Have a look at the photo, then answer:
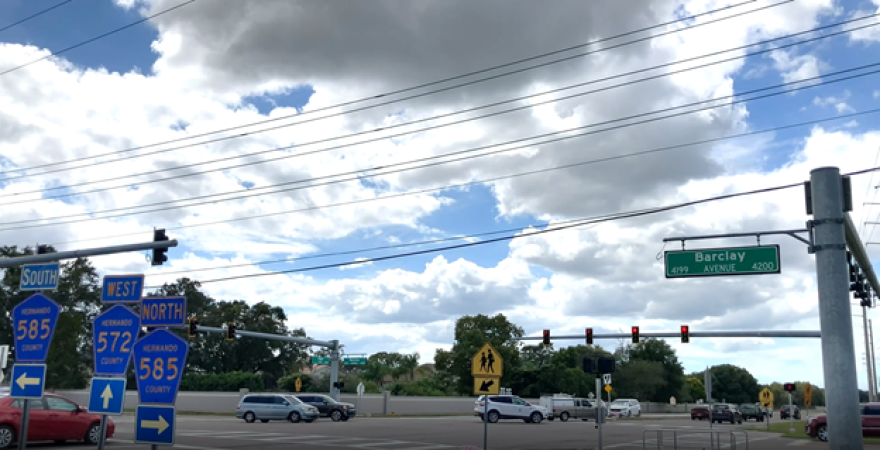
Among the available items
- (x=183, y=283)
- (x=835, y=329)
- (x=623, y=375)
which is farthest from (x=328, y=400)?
(x=623, y=375)

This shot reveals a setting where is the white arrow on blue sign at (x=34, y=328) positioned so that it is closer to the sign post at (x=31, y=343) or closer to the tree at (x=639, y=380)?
the sign post at (x=31, y=343)

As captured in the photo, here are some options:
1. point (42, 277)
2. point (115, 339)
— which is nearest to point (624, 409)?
point (42, 277)

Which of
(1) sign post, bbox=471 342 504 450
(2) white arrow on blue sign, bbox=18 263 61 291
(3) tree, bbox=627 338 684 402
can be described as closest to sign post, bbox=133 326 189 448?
(2) white arrow on blue sign, bbox=18 263 61 291

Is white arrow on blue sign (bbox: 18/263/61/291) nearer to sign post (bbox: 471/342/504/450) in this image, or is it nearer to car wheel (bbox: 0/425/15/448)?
car wheel (bbox: 0/425/15/448)

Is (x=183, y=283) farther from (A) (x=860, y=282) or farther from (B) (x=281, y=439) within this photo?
(A) (x=860, y=282)

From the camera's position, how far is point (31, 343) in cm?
1185

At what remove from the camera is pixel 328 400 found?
150 ft

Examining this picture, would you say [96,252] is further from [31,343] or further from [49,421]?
[31,343]

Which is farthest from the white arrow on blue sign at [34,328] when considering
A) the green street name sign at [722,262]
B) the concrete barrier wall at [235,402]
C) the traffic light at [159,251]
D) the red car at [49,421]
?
the concrete barrier wall at [235,402]

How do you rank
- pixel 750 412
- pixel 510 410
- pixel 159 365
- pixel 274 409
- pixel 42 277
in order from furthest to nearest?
pixel 750 412
pixel 510 410
pixel 274 409
pixel 42 277
pixel 159 365

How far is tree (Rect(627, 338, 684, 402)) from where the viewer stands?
111 metres

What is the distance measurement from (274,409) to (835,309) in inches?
1286

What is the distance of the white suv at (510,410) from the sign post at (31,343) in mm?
35168

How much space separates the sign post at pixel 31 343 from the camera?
38.1ft
